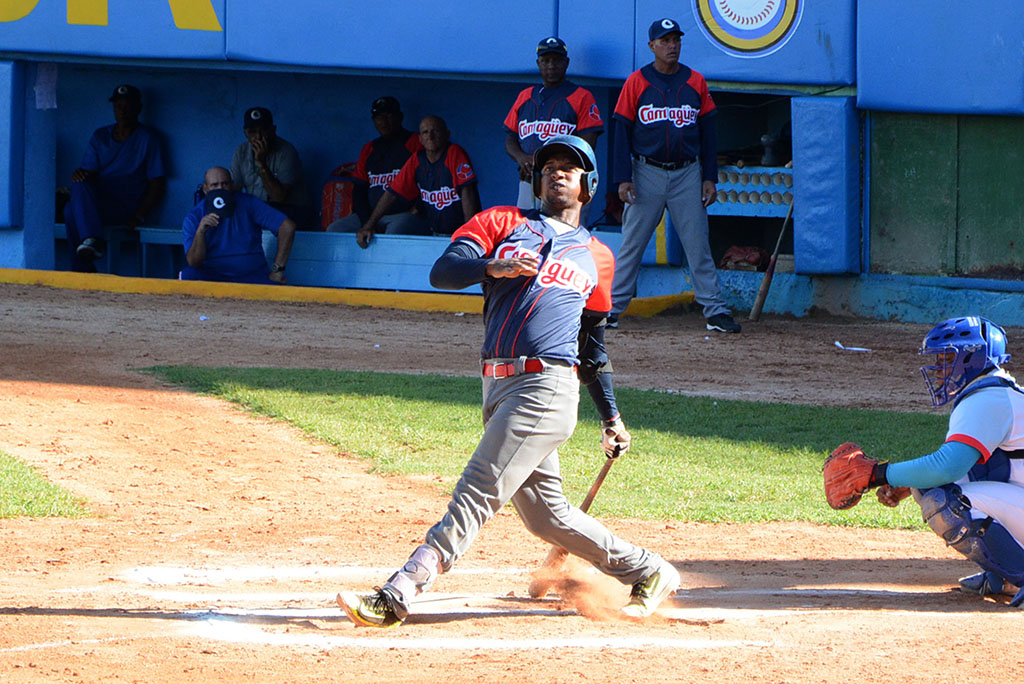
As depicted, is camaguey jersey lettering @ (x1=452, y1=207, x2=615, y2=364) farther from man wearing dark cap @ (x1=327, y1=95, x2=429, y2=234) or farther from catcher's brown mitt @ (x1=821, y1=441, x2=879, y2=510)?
man wearing dark cap @ (x1=327, y1=95, x2=429, y2=234)

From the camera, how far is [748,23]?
37.7 ft

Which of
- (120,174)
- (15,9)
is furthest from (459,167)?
(15,9)

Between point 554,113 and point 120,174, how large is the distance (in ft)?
19.4

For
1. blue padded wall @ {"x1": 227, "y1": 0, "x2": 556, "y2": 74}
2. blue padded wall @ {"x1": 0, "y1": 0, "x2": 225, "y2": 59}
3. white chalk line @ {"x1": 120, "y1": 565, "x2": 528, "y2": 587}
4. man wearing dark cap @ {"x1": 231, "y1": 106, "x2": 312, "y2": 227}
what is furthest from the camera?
man wearing dark cap @ {"x1": 231, "y1": 106, "x2": 312, "y2": 227}

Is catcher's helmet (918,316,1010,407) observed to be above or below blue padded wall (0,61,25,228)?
below

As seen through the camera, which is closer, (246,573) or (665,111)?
(246,573)

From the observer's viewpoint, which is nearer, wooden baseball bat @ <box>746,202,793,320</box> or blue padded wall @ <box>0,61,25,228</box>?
wooden baseball bat @ <box>746,202,793,320</box>

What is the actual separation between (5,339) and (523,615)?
21.2 feet

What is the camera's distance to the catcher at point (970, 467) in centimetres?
448

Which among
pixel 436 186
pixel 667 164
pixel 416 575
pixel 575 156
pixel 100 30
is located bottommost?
pixel 416 575

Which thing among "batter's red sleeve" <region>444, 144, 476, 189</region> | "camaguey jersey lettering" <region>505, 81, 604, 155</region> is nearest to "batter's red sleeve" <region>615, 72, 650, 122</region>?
"camaguey jersey lettering" <region>505, 81, 604, 155</region>

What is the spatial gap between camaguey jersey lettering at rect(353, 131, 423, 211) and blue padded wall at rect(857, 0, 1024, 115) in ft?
15.2

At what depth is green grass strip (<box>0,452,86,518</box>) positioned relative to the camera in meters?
5.93

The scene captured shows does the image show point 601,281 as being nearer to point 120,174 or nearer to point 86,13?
point 86,13
